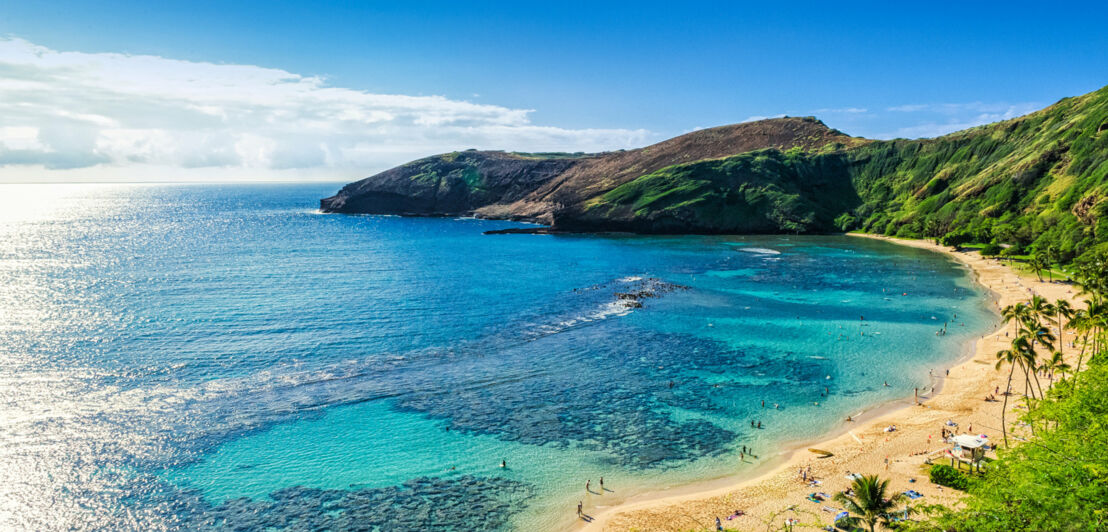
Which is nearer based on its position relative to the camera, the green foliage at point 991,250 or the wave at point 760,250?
the green foliage at point 991,250

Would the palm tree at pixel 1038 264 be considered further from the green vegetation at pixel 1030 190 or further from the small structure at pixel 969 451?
the small structure at pixel 969 451

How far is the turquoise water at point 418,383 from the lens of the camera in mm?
43781

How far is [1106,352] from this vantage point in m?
48.4

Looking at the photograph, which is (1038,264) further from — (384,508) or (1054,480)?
(384,508)

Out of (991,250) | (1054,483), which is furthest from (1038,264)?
(1054,483)

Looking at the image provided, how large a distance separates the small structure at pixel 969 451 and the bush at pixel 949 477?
1941 millimetres

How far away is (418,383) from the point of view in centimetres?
6544

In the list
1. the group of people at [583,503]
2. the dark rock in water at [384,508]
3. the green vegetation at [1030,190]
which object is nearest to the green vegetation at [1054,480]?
the group of people at [583,503]

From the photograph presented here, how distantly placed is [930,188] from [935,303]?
118 metres

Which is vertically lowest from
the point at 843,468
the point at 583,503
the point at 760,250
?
the point at 583,503

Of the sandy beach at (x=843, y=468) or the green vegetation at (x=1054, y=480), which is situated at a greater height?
the green vegetation at (x=1054, y=480)

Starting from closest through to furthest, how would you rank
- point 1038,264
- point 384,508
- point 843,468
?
point 384,508, point 843,468, point 1038,264

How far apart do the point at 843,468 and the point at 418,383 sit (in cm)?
4330

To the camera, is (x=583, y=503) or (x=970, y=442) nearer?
(x=583, y=503)
